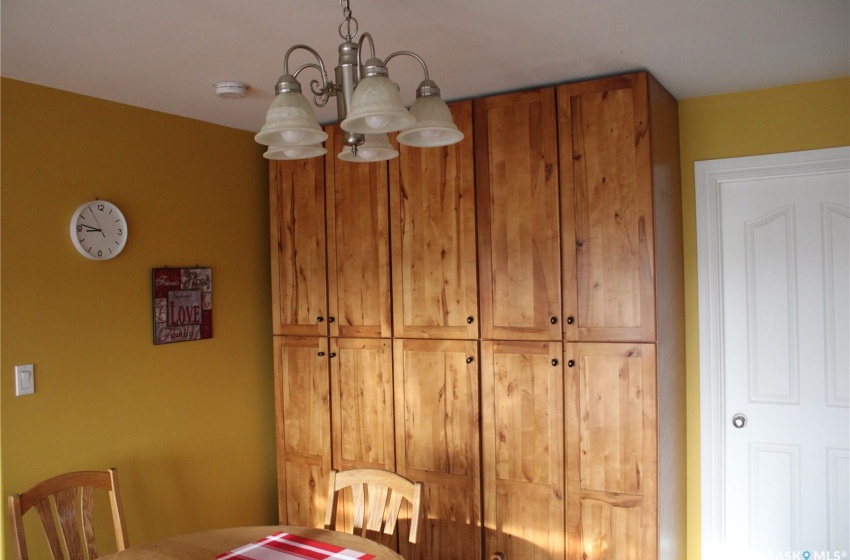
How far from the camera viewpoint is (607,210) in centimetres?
271

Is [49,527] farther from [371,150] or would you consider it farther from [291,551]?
[371,150]

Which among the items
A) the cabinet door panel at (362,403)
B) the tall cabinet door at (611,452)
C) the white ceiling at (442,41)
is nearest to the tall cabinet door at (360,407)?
the cabinet door panel at (362,403)

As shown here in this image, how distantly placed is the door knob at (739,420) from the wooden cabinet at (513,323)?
31cm

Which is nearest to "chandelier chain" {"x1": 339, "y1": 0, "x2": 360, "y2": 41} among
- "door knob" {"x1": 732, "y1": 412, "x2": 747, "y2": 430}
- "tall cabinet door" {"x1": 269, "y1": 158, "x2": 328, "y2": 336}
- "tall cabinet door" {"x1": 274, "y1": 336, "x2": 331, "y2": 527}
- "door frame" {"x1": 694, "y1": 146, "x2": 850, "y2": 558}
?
"tall cabinet door" {"x1": 269, "y1": 158, "x2": 328, "y2": 336}

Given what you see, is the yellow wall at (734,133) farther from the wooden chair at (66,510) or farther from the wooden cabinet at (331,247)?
the wooden chair at (66,510)

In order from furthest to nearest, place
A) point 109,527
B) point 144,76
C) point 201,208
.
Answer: point 201,208, point 109,527, point 144,76

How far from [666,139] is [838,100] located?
30.1 inches

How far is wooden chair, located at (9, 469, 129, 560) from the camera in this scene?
214cm

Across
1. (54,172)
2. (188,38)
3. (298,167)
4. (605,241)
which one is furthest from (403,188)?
(54,172)

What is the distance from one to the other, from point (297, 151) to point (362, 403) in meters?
1.80

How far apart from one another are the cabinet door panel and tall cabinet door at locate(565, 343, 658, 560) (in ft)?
2.97

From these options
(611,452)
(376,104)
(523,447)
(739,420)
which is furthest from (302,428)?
(376,104)

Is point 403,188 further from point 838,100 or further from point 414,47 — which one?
point 838,100

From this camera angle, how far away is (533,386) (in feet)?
9.39
